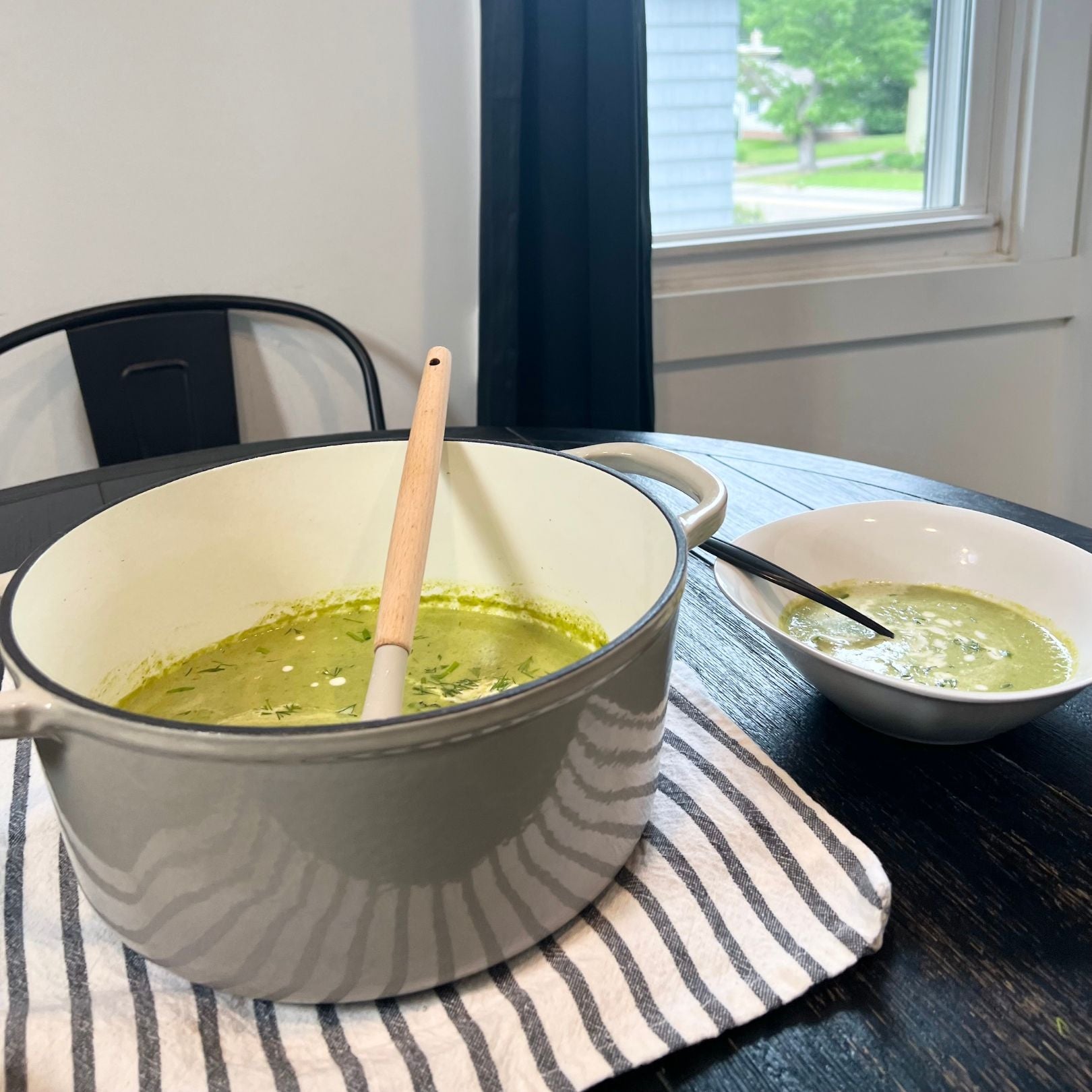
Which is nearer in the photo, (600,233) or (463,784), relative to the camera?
(463,784)

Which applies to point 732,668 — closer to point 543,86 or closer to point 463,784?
point 463,784

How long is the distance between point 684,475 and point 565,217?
1330 millimetres

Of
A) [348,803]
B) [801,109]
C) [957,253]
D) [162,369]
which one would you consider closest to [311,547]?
[348,803]

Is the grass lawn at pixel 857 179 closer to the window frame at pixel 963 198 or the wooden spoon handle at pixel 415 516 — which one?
the window frame at pixel 963 198

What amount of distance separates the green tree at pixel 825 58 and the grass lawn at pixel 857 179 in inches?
1.3

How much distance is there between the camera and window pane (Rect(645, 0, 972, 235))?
6.85 ft

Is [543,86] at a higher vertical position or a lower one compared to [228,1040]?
higher

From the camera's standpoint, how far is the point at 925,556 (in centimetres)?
74

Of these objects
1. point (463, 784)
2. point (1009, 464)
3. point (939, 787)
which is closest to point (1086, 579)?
point (939, 787)

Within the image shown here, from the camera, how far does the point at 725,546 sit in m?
0.68

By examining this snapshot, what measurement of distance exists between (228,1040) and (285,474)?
1.20 feet

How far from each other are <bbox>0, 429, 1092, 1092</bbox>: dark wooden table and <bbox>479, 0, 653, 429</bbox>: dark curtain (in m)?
1.14

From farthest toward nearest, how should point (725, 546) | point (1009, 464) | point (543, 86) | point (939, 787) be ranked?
point (1009, 464)
point (543, 86)
point (725, 546)
point (939, 787)

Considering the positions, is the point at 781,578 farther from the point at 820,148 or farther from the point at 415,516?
the point at 820,148
